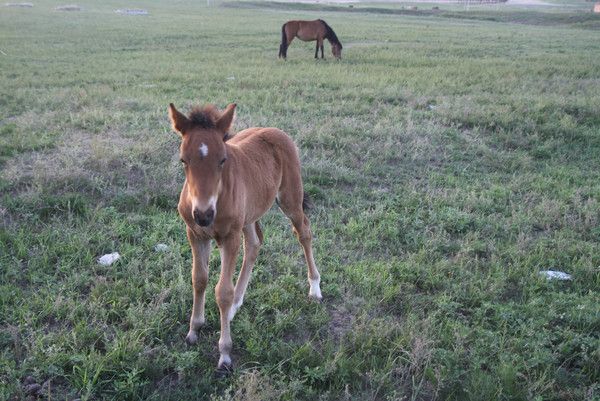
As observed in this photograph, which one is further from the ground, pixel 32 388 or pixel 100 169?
pixel 100 169

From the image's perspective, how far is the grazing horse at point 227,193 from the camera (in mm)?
3291

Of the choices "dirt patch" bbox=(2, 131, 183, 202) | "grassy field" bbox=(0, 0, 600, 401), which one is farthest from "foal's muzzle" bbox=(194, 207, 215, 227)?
"dirt patch" bbox=(2, 131, 183, 202)

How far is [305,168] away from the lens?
7574mm

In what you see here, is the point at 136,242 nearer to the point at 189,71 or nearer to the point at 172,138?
the point at 172,138

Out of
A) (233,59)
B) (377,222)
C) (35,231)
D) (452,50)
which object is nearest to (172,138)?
(35,231)

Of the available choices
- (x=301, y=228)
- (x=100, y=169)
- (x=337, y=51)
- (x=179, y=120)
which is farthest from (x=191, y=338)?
(x=337, y=51)

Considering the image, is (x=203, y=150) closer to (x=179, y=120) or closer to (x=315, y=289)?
(x=179, y=120)

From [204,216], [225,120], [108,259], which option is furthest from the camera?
[108,259]

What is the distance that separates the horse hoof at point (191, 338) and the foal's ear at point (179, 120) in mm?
1649

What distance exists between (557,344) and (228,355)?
8.82 feet

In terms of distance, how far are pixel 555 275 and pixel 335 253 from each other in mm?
2264

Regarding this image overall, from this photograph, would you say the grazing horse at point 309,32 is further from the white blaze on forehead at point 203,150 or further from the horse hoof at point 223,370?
the horse hoof at point 223,370

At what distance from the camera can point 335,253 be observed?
18.0ft

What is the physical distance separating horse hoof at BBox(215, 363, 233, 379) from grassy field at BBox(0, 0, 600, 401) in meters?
0.06
